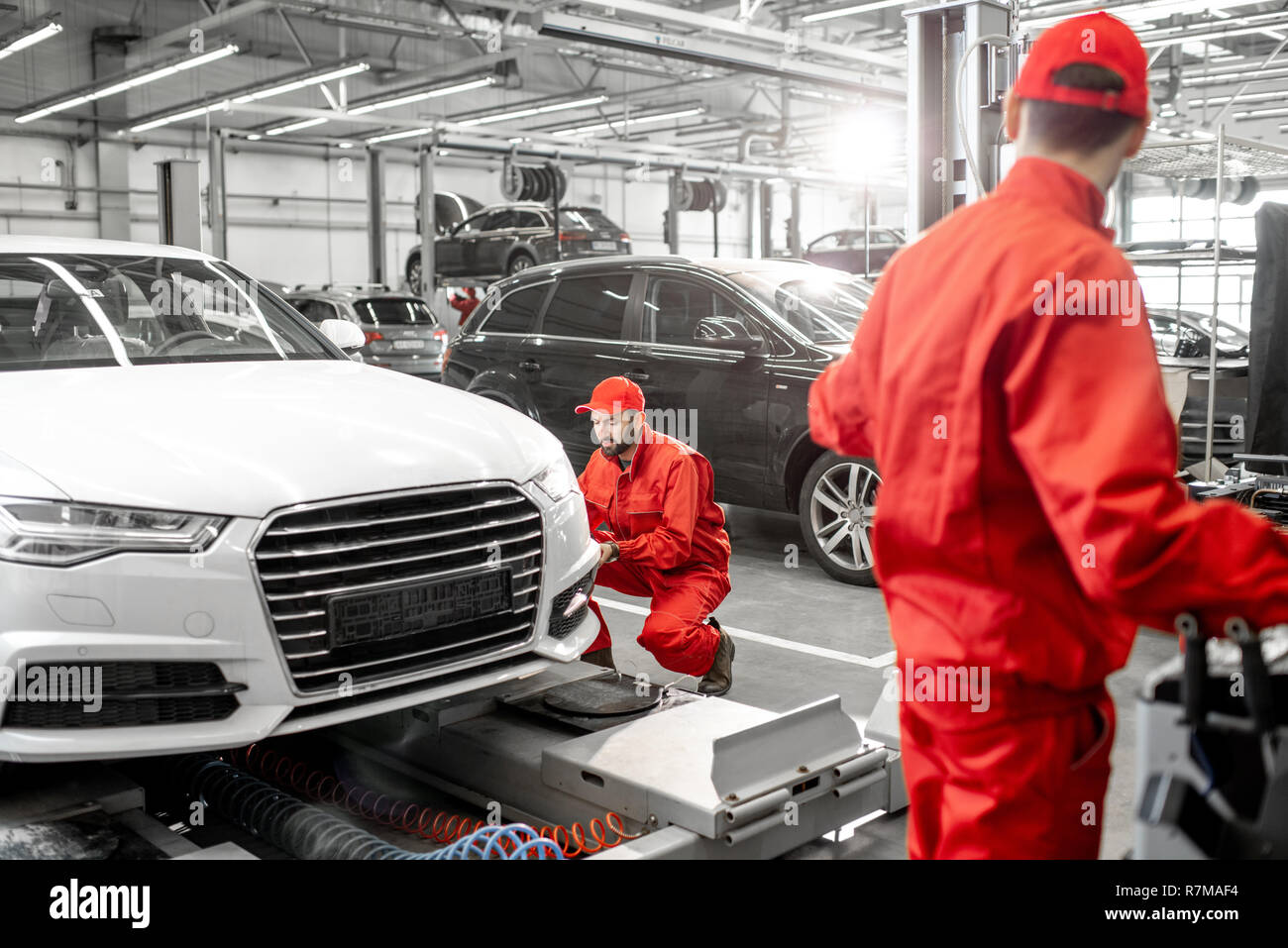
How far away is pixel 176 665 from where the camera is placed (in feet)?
9.30

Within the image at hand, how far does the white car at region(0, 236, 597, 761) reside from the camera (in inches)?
110

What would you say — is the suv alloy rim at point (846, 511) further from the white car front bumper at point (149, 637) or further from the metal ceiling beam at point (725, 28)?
the metal ceiling beam at point (725, 28)

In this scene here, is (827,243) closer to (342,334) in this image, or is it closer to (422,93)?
(422,93)

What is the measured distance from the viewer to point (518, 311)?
8102 mm

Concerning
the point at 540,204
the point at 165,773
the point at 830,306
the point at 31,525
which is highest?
the point at 540,204

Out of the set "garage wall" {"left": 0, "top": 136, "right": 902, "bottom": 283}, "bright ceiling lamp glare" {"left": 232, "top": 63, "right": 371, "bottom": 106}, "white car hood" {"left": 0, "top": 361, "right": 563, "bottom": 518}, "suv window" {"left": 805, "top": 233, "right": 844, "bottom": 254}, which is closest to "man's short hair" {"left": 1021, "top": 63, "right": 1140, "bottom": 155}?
"white car hood" {"left": 0, "top": 361, "right": 563, "bottom": 518}

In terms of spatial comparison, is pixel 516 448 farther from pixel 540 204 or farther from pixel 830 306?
pixel 540 204

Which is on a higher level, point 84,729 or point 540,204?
point 540,204

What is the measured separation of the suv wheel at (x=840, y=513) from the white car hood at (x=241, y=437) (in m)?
2.79

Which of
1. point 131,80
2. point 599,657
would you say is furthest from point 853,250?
point 599,657

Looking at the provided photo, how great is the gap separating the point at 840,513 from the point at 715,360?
1.21m

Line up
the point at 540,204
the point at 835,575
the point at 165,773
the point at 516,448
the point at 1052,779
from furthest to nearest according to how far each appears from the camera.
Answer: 1. the point at 540,204
2. the point at 835,575
3. the point at 165,773
4. the point at 516,448
5. the point at 1052,779

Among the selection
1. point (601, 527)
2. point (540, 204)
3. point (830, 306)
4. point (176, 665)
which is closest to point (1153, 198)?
point (540, 204)

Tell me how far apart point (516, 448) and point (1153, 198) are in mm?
30520
